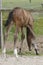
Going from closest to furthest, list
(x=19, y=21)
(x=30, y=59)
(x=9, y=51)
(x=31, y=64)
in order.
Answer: (x=31, y=64) < (x=30, y=59) < (x=19, y=21) < (x=9, y=51)

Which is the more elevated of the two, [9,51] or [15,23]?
[15,23]

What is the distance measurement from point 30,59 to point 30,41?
4.62ft

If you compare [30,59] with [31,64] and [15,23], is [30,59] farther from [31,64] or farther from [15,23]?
[15,23]

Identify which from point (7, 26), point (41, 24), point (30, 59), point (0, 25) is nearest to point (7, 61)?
point (30, 59)

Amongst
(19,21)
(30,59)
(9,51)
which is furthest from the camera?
(9,51)

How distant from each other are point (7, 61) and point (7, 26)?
1.29 metres

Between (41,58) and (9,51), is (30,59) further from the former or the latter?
(9,51)

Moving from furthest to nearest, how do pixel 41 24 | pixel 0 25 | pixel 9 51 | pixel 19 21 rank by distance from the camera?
pixel 41 24 → pixel 0 25 → pixel 9 51 → pixel 19 21

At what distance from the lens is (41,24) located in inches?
561

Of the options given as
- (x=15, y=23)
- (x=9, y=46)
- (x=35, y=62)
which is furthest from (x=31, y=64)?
(x=9, y=46)

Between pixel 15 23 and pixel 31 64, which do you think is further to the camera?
pixel 15 23

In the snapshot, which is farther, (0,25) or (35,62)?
(0,25)

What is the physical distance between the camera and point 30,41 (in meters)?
8.79

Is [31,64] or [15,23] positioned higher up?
[15,23]
